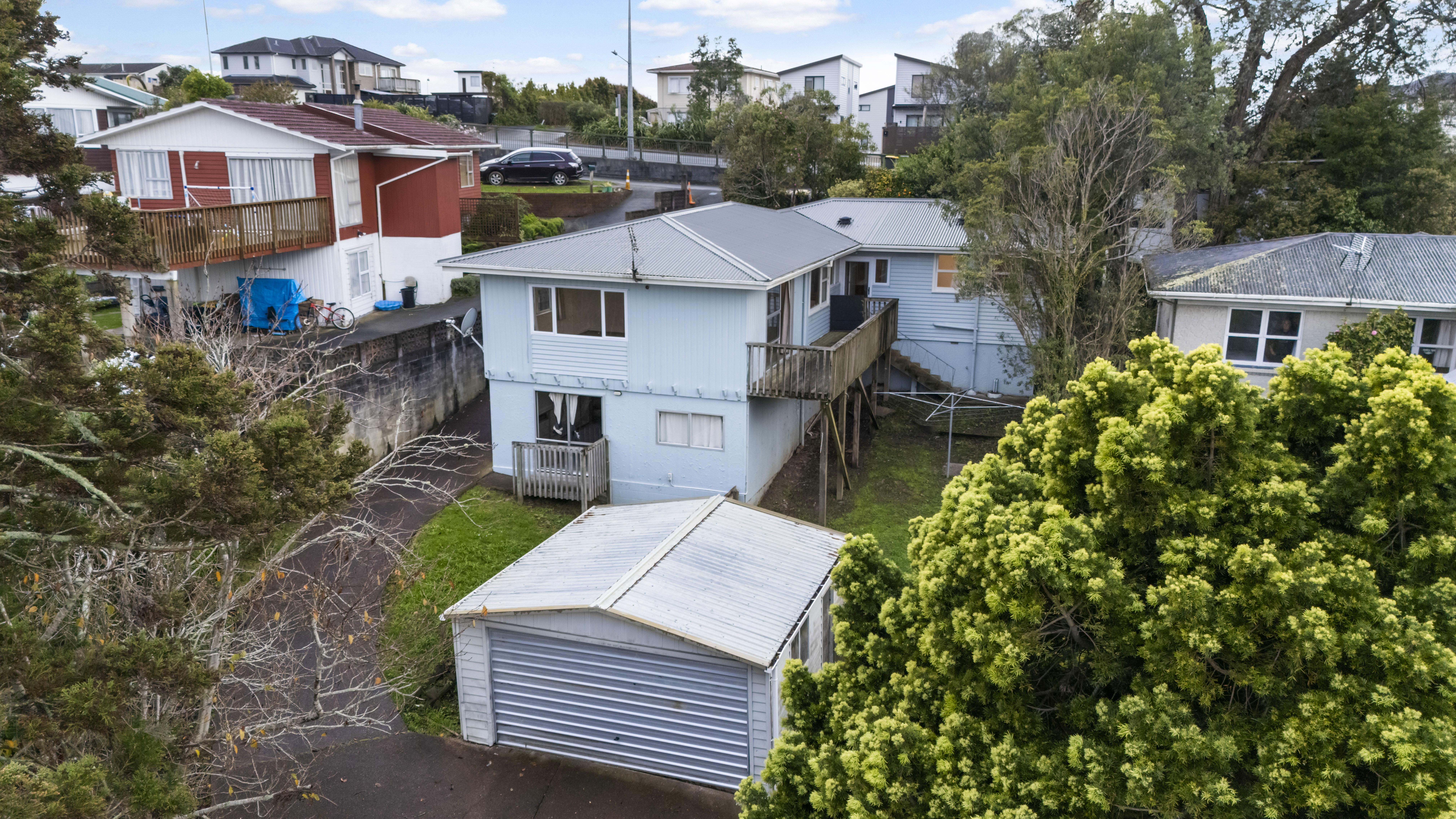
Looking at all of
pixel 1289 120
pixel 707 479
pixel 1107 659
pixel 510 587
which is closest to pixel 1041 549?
pixel 1107 659

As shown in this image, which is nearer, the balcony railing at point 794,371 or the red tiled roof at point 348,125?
the balcony railing at point 794,371

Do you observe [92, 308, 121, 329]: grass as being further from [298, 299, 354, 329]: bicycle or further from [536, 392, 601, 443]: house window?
[536, 392, 601, 443]: house window

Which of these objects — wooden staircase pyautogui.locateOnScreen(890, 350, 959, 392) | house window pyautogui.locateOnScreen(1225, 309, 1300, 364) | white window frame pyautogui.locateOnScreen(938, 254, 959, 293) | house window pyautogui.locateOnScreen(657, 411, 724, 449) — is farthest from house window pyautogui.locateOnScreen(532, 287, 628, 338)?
house window pyautogui.locateOnScreen(1225, 309, 1300, 364)

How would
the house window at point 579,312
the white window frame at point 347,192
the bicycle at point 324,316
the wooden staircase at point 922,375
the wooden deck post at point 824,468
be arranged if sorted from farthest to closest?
the wooden staircase at point 922,375, the white window frame at point 347,192, the bicycle at point 324,316, the wooden deck post at point 824,468, the house window at point 579,312

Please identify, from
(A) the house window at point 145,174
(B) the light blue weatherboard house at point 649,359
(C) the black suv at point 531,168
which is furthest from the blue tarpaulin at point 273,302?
(C) the black suv at point 531,168

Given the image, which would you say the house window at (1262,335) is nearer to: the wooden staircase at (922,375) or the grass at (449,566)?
the wooden staircase at (922,375)
